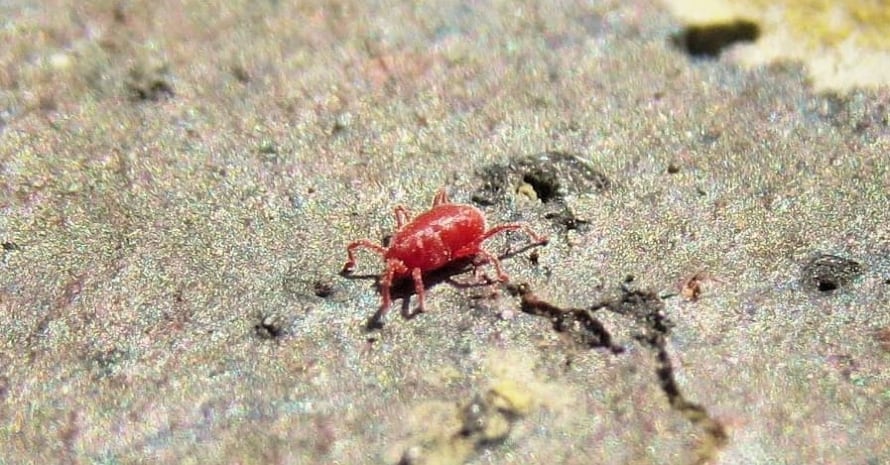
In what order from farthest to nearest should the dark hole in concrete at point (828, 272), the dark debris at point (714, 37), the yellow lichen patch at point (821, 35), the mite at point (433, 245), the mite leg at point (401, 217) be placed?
the dark debris at point (714, 37), the yellow lichen patch at point (821, 35), the mite leg at point (401, 217), the mite at point (433, 245), the dark hole in concrete at point (828, 272)

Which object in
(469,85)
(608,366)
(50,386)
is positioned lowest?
(50,386)

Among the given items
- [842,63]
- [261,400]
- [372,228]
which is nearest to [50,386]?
[261,400]

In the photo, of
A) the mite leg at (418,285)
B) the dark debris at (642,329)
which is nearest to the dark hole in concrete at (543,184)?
the dark debris at (642,329)

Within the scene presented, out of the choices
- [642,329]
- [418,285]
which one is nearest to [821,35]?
[642,329]

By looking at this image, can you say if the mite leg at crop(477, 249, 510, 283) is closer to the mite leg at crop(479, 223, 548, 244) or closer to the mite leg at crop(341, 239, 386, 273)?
the mite leg at crop(479, 223, 548, 244)

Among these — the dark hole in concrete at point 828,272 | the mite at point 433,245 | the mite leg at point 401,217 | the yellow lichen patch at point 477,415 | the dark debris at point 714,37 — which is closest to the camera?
the yellow lichen patch at point 477,415

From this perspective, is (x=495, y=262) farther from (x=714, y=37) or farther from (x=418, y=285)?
(x=714, y=37)

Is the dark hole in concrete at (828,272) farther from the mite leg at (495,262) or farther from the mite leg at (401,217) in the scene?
the mite leg at (401,217)

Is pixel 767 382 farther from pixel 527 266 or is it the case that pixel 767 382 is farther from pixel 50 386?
pixel 50 386

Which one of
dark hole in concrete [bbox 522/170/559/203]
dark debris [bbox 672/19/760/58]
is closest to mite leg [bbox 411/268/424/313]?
dark hole in concrete [bbox 522/170/559/203]
